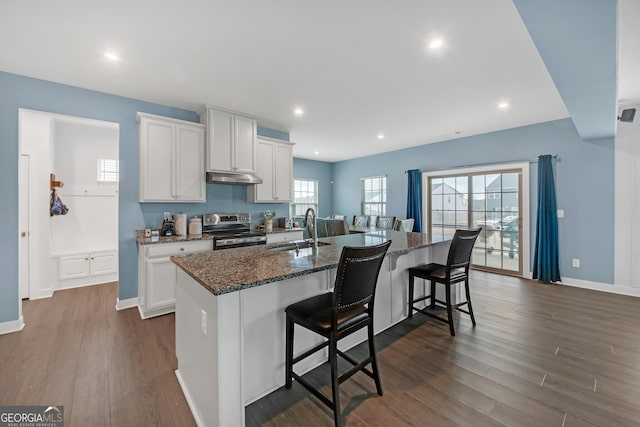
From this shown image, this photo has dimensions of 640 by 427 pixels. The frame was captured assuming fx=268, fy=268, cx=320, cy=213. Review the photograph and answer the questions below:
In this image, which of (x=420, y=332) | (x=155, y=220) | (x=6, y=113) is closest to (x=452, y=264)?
(x=420, y=332)

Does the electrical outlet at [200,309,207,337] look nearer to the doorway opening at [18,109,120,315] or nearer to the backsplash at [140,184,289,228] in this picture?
the backsplash at [140,184,289,228]

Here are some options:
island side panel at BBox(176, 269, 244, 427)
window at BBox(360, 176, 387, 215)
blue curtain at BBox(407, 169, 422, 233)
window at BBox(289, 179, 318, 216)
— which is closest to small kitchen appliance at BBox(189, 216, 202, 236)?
island side panel at BBox(176, 269, 244, 427)

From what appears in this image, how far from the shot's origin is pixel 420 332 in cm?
272

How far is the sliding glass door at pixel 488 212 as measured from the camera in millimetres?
4871

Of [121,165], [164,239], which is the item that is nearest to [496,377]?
[164,239]

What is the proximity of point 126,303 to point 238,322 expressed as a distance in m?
2.91

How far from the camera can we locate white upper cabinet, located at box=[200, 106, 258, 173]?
12.4ft

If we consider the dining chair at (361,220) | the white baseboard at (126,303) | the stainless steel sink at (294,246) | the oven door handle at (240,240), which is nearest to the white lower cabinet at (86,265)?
the white baseboard at (126,303)

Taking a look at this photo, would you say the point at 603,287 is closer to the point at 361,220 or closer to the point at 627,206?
the point at 627,206

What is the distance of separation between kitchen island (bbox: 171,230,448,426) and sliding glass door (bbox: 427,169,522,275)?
3.73 m

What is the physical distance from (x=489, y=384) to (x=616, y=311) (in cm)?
272

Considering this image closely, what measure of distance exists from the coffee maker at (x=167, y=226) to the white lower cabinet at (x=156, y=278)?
0.39m

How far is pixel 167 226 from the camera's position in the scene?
3633 millimetres

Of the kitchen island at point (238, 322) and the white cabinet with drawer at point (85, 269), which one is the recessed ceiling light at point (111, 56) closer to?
the kitchen island at point (238, 322)
